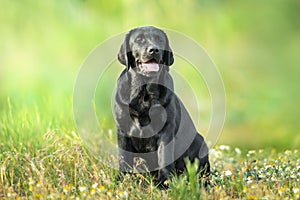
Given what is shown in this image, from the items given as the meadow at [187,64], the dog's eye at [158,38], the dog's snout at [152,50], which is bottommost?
the dog's snout at [152,50]

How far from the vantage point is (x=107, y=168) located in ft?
15.4

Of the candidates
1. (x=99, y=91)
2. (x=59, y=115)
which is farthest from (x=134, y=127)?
(x=99, y=91)

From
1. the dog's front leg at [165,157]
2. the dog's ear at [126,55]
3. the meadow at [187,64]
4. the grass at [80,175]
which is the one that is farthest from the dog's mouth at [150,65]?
the meadow at [187,64]

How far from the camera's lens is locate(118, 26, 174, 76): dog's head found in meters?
4.20

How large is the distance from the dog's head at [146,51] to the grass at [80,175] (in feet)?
2.55

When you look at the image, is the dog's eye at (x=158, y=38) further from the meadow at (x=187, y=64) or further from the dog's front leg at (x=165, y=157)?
the meadow at (x=187, y=64)

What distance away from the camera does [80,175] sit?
4.50 meters

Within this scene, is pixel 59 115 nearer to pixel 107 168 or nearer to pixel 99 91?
pixel 107 168

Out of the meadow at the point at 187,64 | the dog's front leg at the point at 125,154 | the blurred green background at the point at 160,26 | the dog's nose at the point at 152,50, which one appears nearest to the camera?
the dog's nose at the point at 152,50

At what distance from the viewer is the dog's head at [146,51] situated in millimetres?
4199

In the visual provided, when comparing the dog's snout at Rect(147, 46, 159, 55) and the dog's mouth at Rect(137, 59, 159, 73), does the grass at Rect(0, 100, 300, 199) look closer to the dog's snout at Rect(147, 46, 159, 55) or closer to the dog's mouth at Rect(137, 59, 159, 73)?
the dog's mouth at Rect(137, 59, 159, 73)

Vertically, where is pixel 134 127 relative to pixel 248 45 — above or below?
below

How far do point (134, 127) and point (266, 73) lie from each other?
26.7 ft

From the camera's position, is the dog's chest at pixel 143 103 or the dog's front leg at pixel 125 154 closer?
the dog's chest at pixel 143 103
